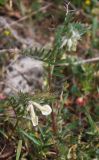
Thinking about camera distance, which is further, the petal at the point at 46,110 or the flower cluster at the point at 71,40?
the flower cluster at the point at 71,40

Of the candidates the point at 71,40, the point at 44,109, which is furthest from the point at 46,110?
the point at 71,40

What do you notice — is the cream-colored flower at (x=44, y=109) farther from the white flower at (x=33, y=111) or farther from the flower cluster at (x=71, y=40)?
the flower cluster at (x=71, y=40)

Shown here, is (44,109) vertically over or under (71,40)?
under

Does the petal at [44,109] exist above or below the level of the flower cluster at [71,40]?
below

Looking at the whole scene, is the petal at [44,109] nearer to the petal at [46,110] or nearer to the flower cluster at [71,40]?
the petal at [46,110]

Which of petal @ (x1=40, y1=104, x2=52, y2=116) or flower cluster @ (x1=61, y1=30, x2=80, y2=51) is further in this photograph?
flower cluster @ (x1=61, y1=30, x2=80, y2=51)

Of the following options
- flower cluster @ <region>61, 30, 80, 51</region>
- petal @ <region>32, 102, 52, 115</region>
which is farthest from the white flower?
flower cluster @ <region>61, 30, 80, 51</region>

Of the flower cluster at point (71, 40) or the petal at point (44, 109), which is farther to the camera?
the flower cluster at point (71, 40)

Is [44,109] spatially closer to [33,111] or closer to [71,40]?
[33,111]

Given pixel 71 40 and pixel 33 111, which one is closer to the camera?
pixel 33 111

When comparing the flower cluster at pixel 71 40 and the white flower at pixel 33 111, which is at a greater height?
the flower cluster at pixel 71 40

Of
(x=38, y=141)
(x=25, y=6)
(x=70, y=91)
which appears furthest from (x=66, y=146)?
(x=25, y=6)

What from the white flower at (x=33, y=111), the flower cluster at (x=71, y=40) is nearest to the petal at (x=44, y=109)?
the white flower at (x=33, y=111)

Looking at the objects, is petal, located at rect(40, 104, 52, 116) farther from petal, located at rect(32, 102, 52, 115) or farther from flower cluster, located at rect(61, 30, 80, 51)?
flower cluster, located at rect(61, 30, 80, 51)
